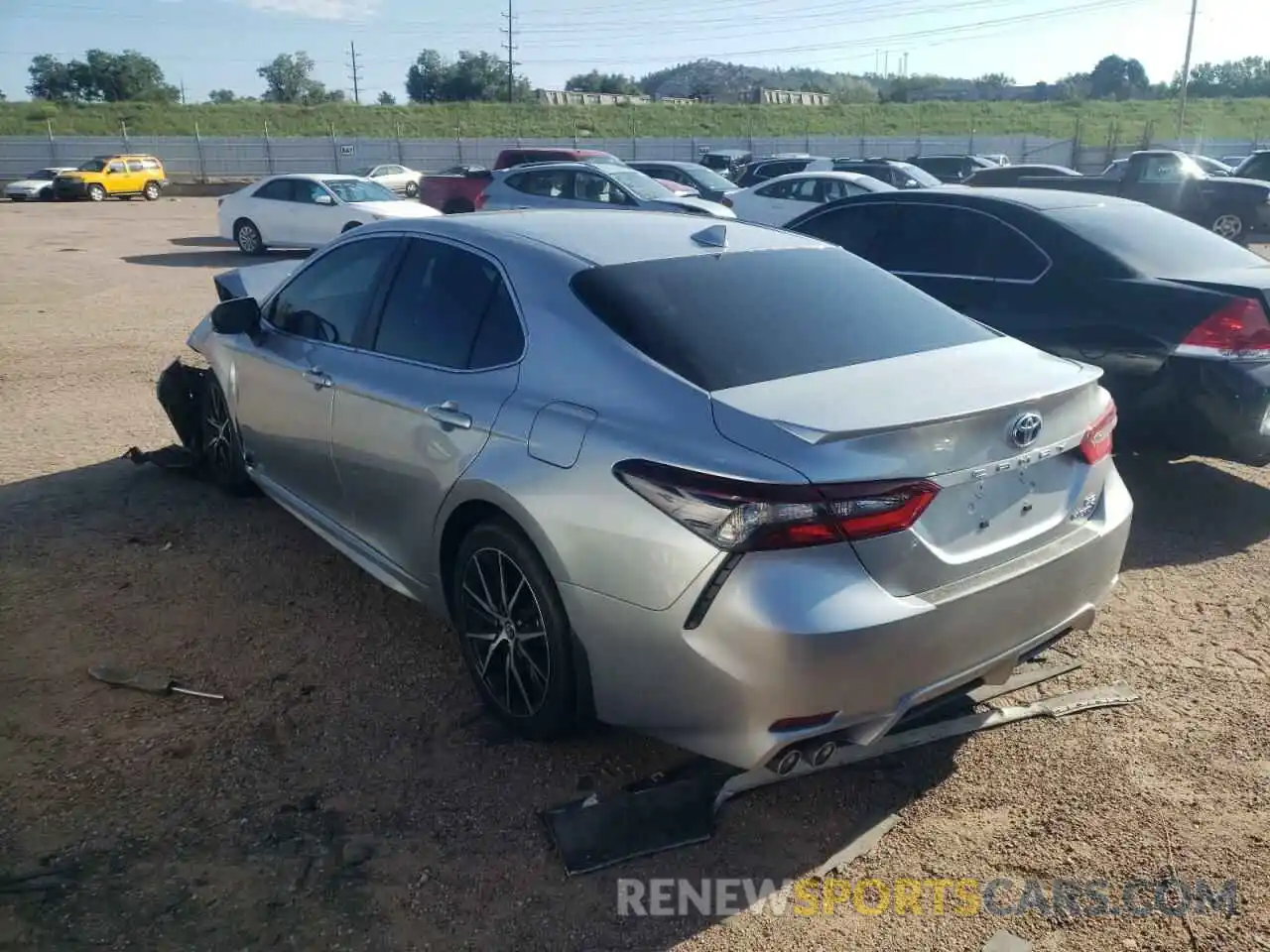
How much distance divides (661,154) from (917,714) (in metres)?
47.2

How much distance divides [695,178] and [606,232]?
19.9 m

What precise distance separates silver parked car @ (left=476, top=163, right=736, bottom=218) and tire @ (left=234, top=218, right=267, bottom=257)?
164 inches

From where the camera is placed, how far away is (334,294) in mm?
4406

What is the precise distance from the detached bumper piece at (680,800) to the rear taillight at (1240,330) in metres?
2.76

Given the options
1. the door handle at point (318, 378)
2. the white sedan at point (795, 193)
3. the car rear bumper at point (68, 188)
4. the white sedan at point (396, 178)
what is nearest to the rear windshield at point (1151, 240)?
the door handle at point (318, 378)

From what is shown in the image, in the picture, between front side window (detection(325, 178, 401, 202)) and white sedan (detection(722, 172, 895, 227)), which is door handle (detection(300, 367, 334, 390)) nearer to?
white sedan (detection(722, 172, 895, 227))

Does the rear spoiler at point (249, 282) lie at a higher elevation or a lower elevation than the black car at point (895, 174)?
lower

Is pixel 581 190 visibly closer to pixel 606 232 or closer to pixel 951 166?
pixel 606 232

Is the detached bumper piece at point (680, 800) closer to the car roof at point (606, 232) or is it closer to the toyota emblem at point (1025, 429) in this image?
A: the toyota emblem at point (1025, 429)

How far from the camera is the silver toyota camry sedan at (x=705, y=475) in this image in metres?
2.56

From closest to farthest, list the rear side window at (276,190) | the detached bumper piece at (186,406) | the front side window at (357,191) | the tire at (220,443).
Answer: the tire at (220,443) < the detached bumper piece at (186,406) < the front side window at (357,191) < the rear side window at (276,190)

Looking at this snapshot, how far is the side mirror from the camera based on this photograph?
15.4ft

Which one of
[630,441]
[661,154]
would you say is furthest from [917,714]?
[661,154]
